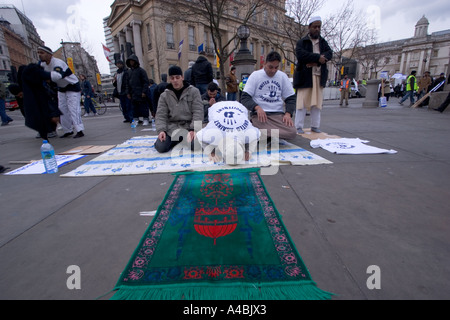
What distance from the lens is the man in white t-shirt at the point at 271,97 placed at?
372cm

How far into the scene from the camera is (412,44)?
189ft

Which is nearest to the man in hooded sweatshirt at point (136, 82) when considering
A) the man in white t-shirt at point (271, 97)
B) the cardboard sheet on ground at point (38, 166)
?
the cardboard sheet on ground at point (38, 166)

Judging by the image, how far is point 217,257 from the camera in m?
1.24

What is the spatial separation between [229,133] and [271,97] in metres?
1.45

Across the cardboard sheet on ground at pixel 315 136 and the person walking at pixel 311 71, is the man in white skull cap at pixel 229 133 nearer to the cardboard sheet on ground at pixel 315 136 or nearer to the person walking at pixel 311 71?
the cardboard sheet on ground at pixel 315 136

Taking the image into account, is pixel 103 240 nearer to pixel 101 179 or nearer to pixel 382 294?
pixel 101 179

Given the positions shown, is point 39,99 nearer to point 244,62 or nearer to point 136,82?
point 136,82

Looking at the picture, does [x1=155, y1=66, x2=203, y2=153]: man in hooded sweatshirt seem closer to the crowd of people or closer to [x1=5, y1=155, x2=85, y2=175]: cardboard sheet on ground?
the crowd of people

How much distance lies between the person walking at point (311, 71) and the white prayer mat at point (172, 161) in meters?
1.47

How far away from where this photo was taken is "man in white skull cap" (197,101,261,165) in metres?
2.79

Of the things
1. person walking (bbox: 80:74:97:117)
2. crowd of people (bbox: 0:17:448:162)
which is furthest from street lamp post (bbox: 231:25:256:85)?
person walking (bbox: 80:74:97:117)

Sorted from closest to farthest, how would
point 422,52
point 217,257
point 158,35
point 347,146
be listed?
point 217,257, point 347,146, point 158,35, point 422,52

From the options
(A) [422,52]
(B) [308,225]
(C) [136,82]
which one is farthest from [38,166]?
(A) [422,52]
